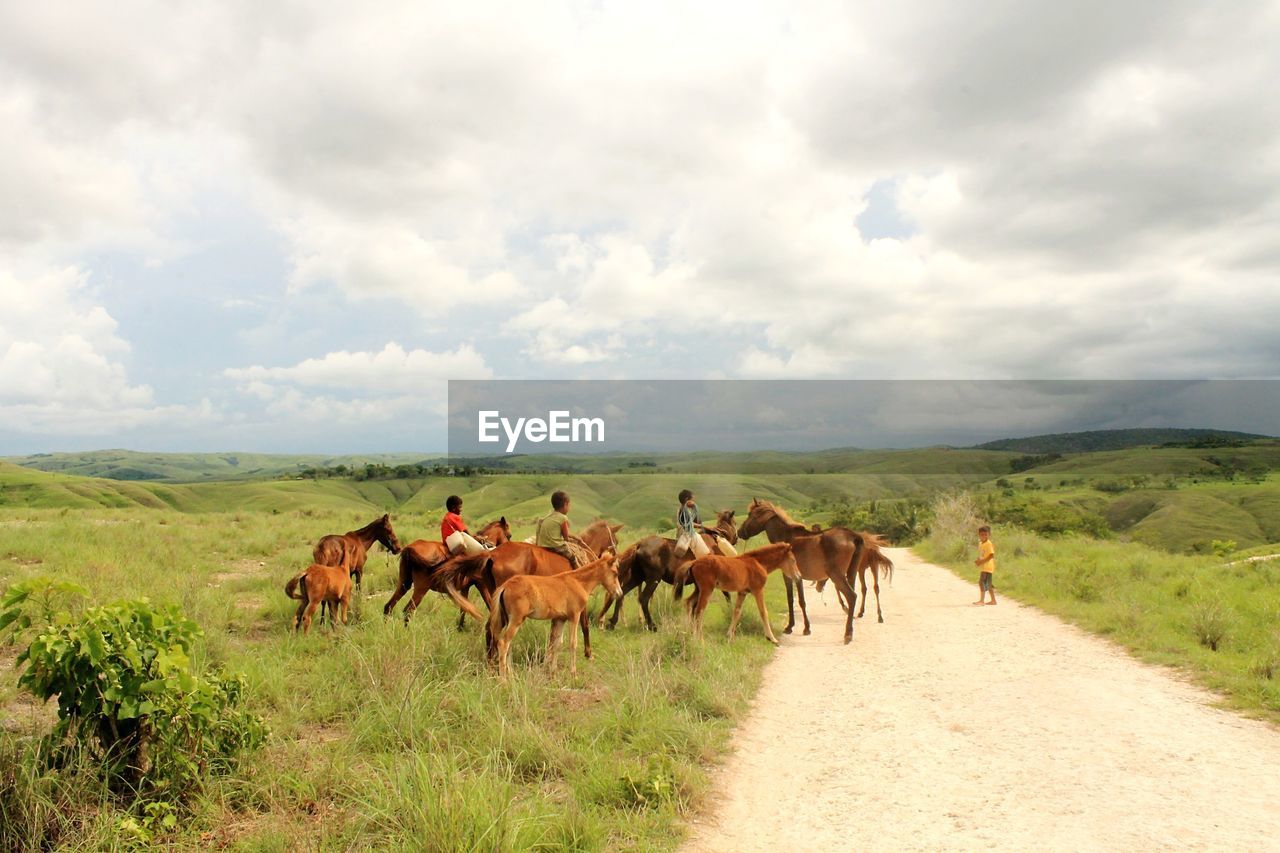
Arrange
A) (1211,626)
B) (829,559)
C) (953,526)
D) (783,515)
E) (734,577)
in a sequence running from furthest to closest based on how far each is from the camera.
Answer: (953,526) → (783,515) → (829,559) → (734,577) → (1211,626)

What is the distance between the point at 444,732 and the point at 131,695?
2564 mm

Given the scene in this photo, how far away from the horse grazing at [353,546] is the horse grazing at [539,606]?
484 cm

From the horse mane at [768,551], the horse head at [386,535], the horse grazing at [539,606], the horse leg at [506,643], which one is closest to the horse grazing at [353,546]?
the horse head at [386,535]

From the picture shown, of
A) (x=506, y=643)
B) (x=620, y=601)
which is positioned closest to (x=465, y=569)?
(x=506, y=643)

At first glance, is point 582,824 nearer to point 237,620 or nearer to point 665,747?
point 665,747

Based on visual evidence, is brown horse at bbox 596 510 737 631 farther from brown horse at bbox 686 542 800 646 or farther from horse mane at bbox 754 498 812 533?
horse mane at bbox 754 498 812 533

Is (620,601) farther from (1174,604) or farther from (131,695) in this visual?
(1174,604)

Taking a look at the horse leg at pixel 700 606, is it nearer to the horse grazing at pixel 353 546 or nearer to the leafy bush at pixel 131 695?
the horse grazing at pixel 353 546

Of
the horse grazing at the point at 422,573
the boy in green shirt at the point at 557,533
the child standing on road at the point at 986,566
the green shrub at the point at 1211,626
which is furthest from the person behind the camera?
the child standing on road at the point at 986,566

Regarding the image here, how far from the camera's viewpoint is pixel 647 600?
40.9 ft

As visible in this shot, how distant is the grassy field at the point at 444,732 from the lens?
481cm

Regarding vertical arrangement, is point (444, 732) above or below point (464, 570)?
below

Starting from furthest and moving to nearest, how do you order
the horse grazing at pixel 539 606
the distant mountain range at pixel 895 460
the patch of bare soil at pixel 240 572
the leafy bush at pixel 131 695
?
the distant mountain range at pixel 895 460
the patch of bare soil at pixel 240 572
the horse grazing at pixel 539 606
the leafy bush at pixel 131 695

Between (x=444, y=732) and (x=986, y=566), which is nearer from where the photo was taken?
(x=444, y=732)
